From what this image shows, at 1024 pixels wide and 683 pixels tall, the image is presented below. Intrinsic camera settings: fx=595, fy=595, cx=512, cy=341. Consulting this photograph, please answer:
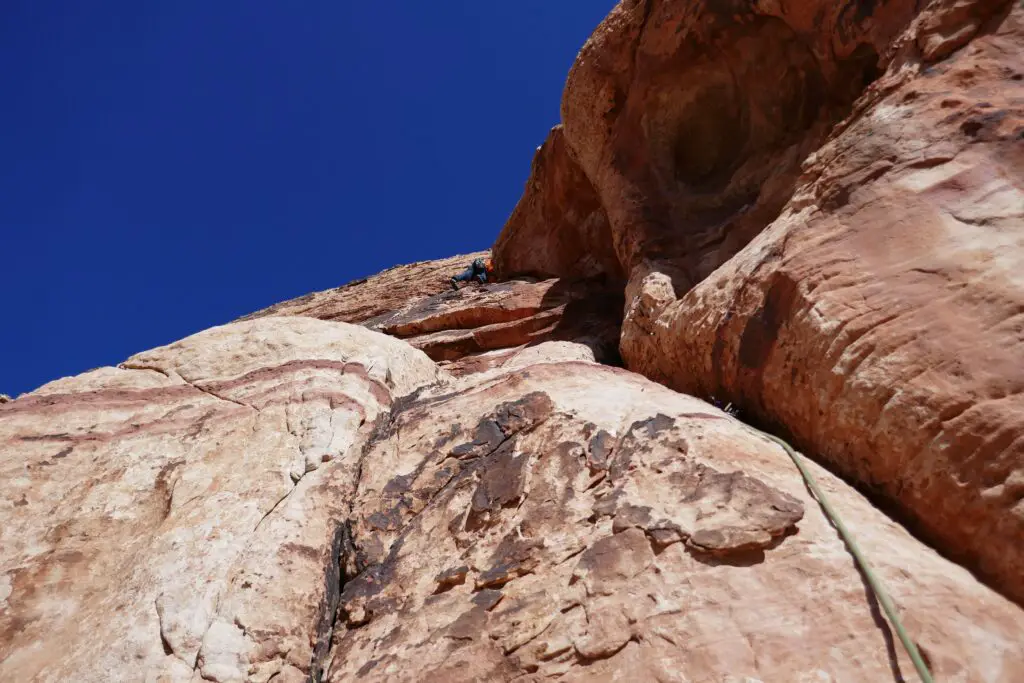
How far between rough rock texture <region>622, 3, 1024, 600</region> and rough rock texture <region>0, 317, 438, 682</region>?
3.18m

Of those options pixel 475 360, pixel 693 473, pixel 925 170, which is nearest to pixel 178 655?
pixel 693 473

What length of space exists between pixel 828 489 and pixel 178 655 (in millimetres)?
3459

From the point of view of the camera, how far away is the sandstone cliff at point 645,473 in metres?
2.57

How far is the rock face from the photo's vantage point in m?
2.45

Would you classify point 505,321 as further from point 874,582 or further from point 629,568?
point 874,582

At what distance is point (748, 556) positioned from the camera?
2.67m

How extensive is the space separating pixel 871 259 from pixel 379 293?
40.7ft

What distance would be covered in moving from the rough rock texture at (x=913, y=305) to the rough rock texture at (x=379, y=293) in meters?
10.1

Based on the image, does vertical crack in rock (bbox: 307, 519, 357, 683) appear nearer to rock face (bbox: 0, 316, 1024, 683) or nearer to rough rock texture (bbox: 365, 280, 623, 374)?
rock face (bbox: 0, 316, 1024, 683)

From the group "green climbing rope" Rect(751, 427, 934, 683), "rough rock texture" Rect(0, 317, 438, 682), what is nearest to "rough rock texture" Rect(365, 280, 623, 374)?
"rough rock texture" Rect(0, 317, 438, 682)

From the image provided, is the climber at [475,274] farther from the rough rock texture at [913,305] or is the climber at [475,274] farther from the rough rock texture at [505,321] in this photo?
the rough rock texture at [913,305]

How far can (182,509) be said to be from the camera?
13.0 feet

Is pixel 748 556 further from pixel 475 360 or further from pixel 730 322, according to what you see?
pixel 475 360

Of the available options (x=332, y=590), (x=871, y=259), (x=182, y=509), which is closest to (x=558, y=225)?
(x=871, y=259)
